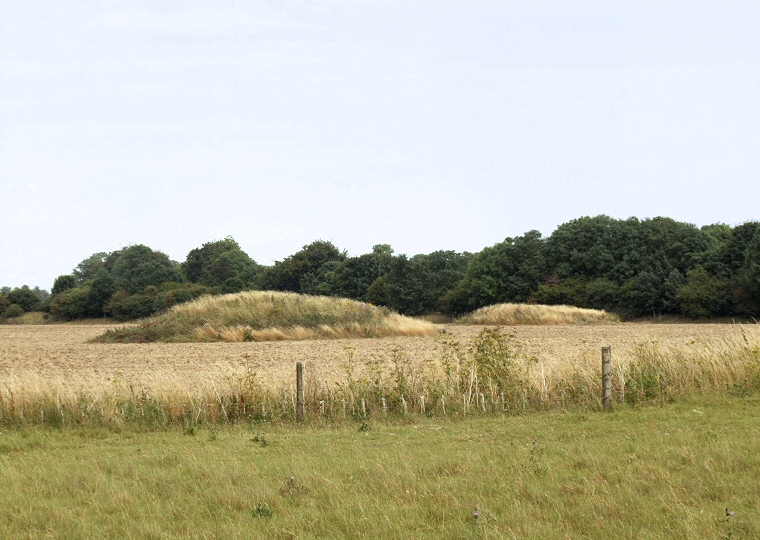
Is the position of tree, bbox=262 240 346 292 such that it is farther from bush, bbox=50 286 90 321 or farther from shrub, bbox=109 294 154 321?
bush, bbox=50 286 90 321

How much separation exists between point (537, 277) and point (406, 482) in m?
73.1

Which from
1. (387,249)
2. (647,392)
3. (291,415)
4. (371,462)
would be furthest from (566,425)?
(387,249)

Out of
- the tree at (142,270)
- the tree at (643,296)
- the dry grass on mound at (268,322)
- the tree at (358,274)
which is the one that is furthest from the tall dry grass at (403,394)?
the tree at (142,270)

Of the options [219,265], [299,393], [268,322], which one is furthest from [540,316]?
[219,265]

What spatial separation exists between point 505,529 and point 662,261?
70.4m

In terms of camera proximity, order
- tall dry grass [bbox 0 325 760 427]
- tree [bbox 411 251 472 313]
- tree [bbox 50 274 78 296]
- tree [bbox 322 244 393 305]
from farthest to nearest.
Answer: tree [bbox 50 274 78 296] → tree [bbox 322 244 393 305] → tree [bbox 411 251 472 313] → tall dry grass [bbox 0 325 760 427]

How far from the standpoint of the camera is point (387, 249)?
111938mm

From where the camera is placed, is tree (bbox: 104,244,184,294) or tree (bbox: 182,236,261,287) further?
tree (bbox: 182,236,261,287)

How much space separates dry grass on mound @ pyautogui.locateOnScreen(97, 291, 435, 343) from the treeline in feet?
104

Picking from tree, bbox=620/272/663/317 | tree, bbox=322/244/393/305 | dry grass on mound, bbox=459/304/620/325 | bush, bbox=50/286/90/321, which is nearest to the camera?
dry grass on mound, bbox=459/304/620/325

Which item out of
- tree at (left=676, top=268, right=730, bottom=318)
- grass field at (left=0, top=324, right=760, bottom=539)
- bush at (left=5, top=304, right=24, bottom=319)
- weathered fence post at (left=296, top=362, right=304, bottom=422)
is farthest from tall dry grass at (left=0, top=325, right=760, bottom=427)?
bush at (left=5, top=304, right=24, bottom=319)

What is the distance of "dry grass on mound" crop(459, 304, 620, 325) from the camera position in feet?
193

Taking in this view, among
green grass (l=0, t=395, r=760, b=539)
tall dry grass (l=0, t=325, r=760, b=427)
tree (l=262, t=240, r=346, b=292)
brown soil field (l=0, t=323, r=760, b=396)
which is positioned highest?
tree (l=262, t=240, r=346, b=292)

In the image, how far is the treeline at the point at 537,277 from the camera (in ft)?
218
